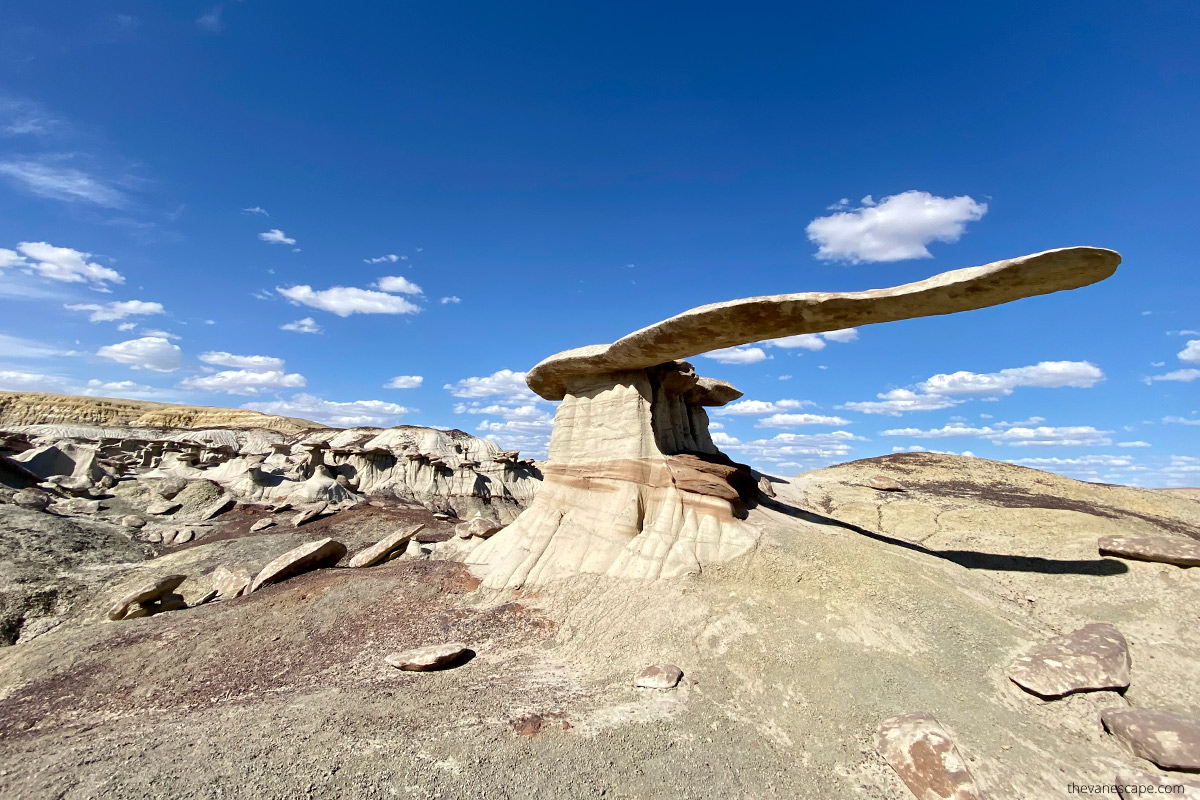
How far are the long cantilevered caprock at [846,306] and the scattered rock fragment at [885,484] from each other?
16.6 m

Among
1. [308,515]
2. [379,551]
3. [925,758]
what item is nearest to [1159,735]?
[925,758]

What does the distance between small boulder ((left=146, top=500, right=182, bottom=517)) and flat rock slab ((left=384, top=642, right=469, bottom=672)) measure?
25.5 m

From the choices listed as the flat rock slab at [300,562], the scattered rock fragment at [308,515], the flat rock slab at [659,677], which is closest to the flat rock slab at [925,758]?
the flat rock slab at [659,677]

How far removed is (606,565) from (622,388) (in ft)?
11.9

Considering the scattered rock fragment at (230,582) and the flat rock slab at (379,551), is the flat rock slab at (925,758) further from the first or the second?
the scattered rock fragment at (230,582)

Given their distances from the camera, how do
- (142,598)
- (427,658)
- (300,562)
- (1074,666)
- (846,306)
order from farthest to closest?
(300,562) < (142,598) < (846,306) < (427,658) < (1074,666)

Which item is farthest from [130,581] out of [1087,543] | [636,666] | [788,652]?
[1087,543]

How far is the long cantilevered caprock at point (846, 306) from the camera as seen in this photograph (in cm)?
691

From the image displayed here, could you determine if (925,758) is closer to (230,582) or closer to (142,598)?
(230,582)

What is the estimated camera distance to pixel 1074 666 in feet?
22.0

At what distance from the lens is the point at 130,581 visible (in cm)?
1438

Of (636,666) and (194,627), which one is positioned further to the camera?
(194,627)

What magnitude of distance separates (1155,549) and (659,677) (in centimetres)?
959

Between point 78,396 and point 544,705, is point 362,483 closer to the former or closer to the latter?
point 544,705
